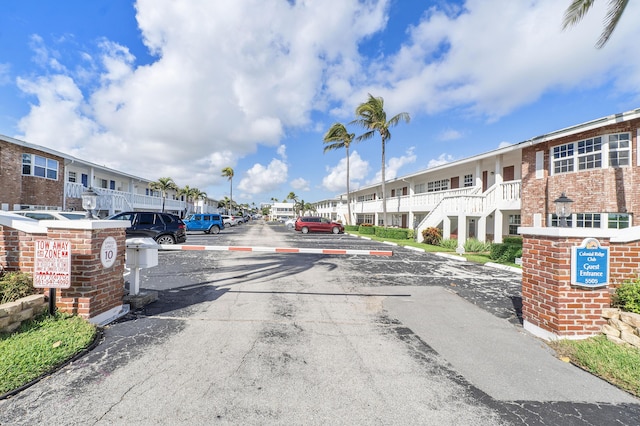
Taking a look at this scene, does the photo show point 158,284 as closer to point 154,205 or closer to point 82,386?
point 82,386

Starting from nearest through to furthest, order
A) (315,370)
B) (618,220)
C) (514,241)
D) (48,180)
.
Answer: (315,370)
(618,220)
(514,241)
(48,180)

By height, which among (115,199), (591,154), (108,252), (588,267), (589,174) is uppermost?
(591,154)

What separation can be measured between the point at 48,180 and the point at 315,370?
80.3ft

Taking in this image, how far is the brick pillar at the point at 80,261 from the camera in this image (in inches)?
175

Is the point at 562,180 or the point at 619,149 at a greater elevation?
the point at 619,149

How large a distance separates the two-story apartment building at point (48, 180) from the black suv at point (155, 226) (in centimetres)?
850

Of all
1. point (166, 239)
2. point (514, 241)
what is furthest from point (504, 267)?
point (166, 239)

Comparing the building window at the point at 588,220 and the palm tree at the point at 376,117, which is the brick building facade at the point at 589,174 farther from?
the palm tree at the point at 376,117

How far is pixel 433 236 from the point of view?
57.8 feet

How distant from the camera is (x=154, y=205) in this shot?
104 ft

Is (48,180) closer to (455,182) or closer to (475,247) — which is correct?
(475,247)

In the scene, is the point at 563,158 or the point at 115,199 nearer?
the point at 563,158

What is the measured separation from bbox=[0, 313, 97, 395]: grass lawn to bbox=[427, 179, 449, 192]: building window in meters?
25.3

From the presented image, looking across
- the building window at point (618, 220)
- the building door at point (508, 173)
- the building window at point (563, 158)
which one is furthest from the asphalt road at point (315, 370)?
the building door at point (508, 173)
